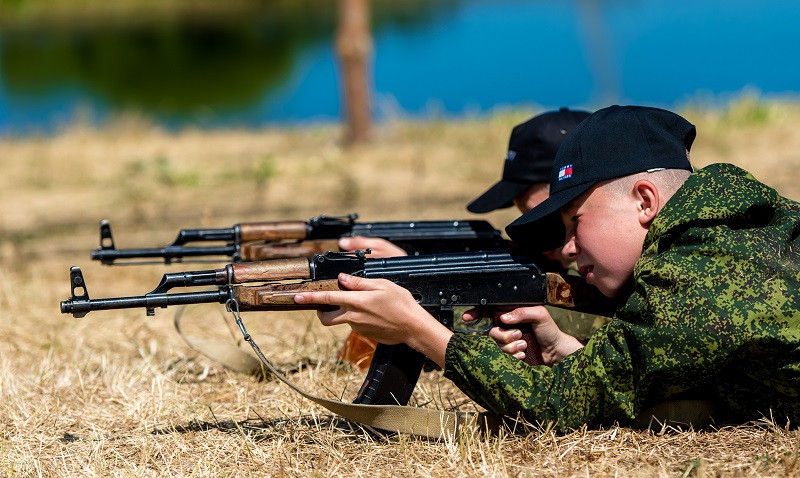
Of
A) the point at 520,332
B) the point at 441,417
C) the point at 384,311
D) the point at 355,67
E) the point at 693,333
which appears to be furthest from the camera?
the point at 355,67

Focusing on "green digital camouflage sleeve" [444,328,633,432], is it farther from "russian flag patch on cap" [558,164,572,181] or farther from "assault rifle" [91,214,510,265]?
"assault rifle" [91,214,510,265]

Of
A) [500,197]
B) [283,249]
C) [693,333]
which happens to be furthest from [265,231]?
[693,333]

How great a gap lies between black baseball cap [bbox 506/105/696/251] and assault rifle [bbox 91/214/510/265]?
1.10m

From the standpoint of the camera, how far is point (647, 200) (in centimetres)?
327

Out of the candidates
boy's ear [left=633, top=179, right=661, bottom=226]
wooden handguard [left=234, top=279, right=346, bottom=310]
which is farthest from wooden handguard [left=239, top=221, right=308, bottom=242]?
boy's ear [left=633, top=179, right=661, bottom=226]

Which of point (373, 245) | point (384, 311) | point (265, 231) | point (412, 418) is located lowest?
point (412, 418)

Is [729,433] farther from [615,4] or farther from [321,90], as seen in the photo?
[321,90]

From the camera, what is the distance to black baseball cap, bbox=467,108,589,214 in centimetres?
455

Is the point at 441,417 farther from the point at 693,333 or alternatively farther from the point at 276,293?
the point at 693,333

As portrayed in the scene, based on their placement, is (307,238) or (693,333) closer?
(693,333)

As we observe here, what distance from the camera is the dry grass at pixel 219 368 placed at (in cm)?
335

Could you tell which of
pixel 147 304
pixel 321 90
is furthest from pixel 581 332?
pixel 321 90

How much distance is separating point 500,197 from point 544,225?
0.99 meters

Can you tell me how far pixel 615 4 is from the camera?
83.5ft
